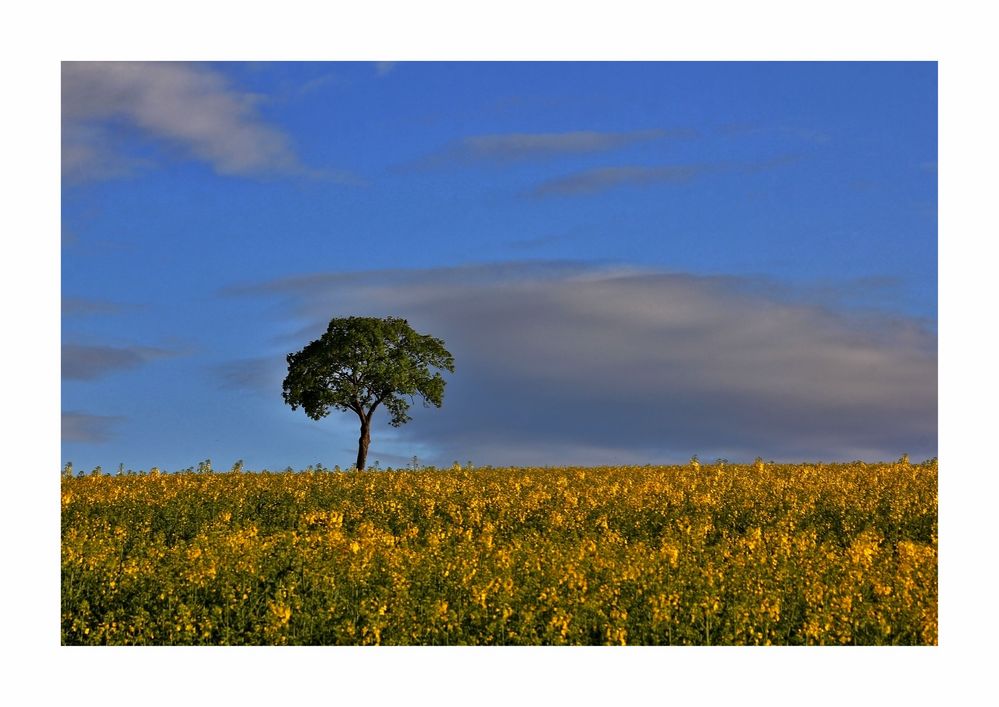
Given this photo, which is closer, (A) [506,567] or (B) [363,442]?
(A) [506,567]

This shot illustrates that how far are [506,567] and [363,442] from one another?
22387 millimetres

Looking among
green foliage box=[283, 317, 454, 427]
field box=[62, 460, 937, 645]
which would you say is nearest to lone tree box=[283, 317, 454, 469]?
green foliage box=[283, 317, 454, 427]

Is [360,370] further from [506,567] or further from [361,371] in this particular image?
[506,567]

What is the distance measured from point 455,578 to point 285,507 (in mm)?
6220

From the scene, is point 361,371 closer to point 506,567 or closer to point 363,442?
point 363,442

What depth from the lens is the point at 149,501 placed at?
16656 mm

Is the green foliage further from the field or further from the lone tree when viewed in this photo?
the field

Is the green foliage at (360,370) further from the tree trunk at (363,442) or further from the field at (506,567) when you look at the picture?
the field at (506,567)

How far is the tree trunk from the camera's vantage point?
32.3m

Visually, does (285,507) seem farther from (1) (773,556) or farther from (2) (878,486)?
(2) (878,486)

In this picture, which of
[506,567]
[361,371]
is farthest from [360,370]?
[506,567]

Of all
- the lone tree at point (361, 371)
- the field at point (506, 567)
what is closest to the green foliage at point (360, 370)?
the lone tree at point (361, 371)

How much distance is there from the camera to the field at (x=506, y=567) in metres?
10.3

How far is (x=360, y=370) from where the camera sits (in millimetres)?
33875
